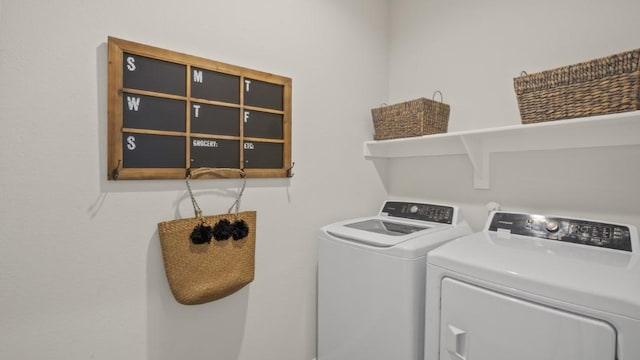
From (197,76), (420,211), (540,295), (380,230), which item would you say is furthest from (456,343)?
(197,76)

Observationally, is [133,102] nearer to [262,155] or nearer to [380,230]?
[262,155]

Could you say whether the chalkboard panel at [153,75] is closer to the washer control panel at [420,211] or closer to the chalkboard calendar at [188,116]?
the chalkboard calendar at [188,116]

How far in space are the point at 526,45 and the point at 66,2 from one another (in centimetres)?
203

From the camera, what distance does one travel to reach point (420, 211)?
1745 millimetres

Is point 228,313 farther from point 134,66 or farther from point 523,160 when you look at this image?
point 523,160

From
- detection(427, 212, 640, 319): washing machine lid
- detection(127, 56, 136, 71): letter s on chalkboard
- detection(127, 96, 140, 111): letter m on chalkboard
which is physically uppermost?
detection(127, 56, 136, 71): letter s on chalkboard

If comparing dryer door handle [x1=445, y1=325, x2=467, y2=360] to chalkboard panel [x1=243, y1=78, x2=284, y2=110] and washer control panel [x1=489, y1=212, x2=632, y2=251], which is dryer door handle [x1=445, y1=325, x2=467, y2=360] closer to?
washer control panel [x1=489, y1=212, x2=632, y2=251]

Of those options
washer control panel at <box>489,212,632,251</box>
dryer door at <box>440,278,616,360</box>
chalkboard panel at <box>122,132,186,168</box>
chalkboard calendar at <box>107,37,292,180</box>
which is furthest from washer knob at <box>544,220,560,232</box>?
chalkboard panel at <box>122,132,186,168</box>

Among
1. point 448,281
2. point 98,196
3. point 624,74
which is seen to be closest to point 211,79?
point 98,196

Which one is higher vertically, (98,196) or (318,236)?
(98,196)

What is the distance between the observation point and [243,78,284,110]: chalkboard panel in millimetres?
1447

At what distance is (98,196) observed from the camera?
1.11m

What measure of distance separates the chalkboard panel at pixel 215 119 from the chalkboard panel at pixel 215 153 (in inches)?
1.8

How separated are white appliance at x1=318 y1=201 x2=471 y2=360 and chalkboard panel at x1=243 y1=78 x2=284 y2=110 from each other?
0.72m
